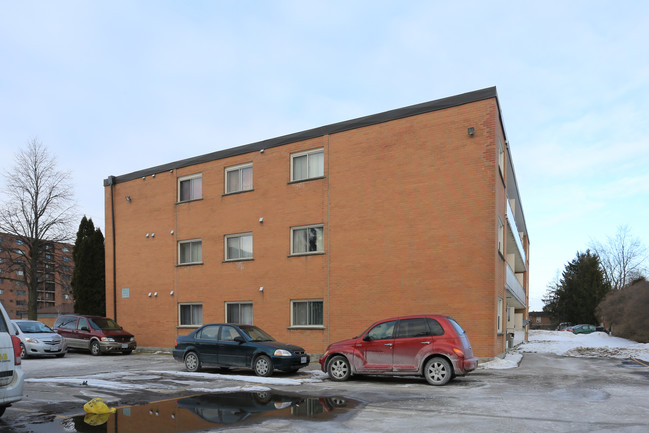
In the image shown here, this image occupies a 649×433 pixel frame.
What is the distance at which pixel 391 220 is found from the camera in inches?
699

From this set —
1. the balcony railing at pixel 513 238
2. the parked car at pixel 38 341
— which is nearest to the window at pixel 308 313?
the balcony railing at pixel 513 238

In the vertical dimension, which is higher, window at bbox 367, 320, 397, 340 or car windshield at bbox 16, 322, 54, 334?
window at bbox 367, 320, 397, 340

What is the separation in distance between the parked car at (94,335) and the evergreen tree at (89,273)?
298 inches

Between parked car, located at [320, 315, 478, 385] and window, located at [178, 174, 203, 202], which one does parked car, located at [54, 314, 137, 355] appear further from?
parked car, located at [320, 315, 478, 385]

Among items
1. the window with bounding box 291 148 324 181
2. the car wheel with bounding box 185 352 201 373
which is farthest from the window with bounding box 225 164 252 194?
the car wheel with bounding box 185 352 201 373

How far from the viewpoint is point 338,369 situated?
12.8 meters

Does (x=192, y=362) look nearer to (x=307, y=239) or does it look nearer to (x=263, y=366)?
(x=263, y=366)

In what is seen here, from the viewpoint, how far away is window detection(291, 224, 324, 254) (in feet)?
63.9

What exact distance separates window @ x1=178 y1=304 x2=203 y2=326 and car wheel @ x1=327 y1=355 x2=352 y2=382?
11.0 metres

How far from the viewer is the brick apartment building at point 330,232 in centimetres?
1636

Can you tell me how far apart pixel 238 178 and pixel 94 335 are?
29.0 feet

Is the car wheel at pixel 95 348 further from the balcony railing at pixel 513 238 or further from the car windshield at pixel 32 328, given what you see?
the balcony railing at pixel 513 238

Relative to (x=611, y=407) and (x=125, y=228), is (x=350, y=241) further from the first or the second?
(x=125, y=228)

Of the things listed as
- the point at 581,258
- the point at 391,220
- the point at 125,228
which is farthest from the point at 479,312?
the point at 581,258
